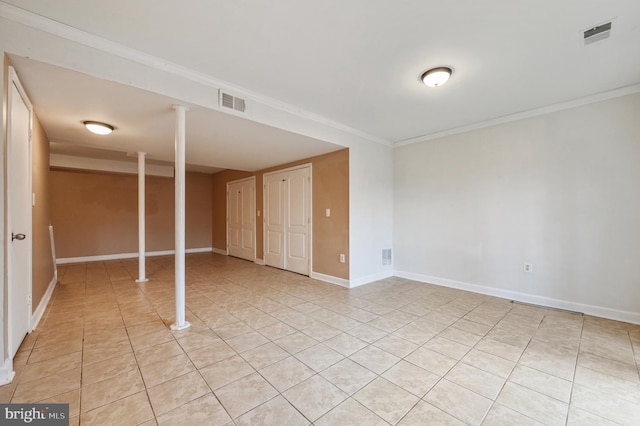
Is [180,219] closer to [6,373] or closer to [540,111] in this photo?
[6,373]

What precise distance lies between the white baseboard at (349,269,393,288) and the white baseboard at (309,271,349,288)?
116 millimetres

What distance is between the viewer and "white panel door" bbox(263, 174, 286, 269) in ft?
17.9

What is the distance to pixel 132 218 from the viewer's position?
22.6 feet

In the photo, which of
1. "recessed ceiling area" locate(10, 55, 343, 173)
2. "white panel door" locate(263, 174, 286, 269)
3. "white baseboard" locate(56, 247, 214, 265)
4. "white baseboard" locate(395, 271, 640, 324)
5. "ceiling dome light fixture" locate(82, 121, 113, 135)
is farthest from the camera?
"white baseboard" locate(56, 247, 214, 265)

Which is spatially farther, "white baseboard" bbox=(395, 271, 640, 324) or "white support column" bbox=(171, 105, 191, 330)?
"white baseboard" bbox=(395, 271, 640, 324)

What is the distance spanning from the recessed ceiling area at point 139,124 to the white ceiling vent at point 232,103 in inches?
3.9

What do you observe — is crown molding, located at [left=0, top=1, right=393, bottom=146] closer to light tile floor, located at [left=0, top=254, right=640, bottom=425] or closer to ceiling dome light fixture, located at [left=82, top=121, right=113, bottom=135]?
ceiling dome light fixture, located at [left=82, top=121, right=113, bottom=135]

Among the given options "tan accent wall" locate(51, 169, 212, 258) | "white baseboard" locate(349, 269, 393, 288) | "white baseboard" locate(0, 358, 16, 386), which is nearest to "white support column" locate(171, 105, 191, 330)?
"white baseboard" locate(0, 358, 16, 386)

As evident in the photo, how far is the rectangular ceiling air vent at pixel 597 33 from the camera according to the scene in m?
1.91

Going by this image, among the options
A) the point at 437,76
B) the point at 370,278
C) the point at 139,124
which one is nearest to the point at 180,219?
the point at 139,124

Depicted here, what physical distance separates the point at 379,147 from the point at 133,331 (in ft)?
14.4

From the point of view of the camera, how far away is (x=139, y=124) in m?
3.14

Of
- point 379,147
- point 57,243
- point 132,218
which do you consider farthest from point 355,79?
point 57,243

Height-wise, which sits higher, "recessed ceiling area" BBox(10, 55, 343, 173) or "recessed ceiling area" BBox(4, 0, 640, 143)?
"recessed ceiling area" BBox(4, 0, 640, 143)
